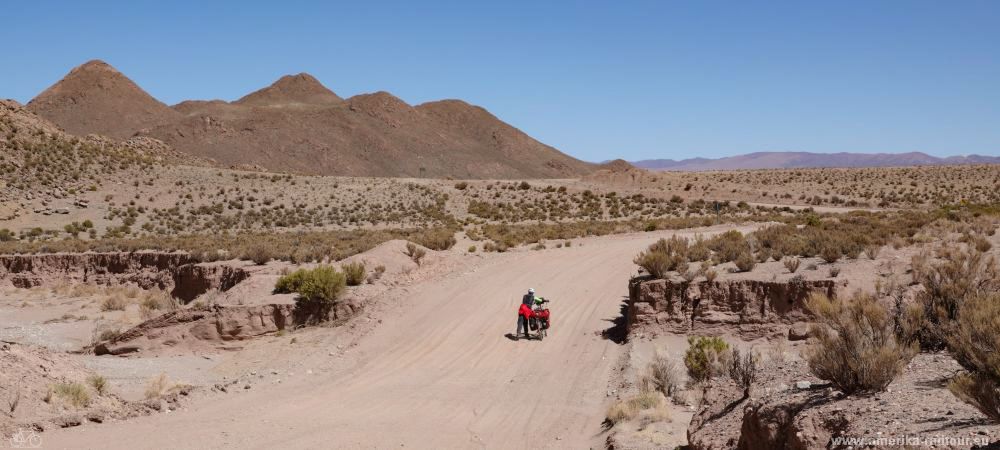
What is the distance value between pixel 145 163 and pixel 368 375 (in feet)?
183

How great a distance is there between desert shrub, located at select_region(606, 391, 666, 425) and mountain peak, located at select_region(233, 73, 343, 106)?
14196cm

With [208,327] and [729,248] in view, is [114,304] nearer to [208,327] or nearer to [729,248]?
[208,327]

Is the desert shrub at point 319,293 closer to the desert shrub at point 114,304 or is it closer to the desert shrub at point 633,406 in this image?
the desert shrub at point 114,304

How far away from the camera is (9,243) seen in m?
36.2

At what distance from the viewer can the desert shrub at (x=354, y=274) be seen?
2145 centimetres

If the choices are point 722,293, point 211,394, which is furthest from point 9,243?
point 722,293

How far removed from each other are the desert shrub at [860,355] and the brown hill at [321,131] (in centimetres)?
10641

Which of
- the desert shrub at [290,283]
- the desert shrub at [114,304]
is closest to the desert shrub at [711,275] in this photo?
the desert shrub at [290,283]

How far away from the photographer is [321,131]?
129750mm

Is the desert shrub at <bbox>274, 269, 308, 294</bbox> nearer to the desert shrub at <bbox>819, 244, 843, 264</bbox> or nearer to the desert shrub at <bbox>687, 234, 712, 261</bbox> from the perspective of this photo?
the desert shrub at <bbox>687, 234, 712, 261</bbox>

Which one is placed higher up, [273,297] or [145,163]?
[145,163]

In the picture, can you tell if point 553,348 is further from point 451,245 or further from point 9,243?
point 9,243

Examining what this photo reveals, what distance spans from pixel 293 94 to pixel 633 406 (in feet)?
498

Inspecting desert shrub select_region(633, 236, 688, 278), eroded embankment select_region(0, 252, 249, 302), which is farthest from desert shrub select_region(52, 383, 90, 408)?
eroded embankment select_region(0, 252, 249, 302)
